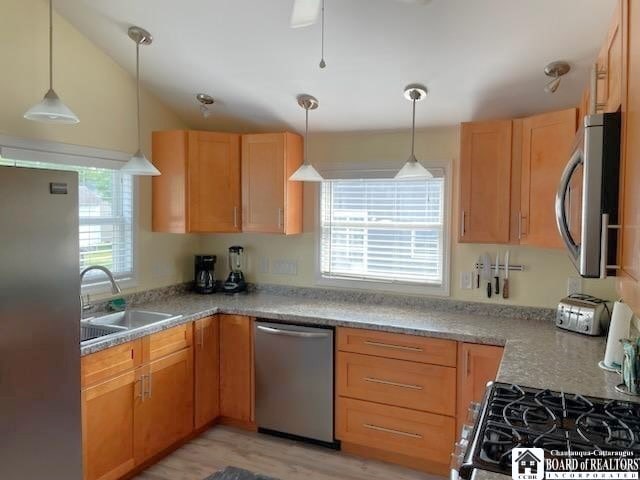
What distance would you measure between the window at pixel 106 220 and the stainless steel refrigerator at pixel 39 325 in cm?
98

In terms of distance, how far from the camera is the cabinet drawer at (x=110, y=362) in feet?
7.73

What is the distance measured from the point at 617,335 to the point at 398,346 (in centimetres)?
117

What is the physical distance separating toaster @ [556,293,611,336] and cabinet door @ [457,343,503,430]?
1.61ft

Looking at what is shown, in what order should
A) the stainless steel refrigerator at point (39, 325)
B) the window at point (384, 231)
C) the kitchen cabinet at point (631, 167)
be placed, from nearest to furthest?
1. the kitchen cabinet at point (631, 167)
2. the stainless steel refrigerator at point (39, 325)
3. the window at point (384, 231)

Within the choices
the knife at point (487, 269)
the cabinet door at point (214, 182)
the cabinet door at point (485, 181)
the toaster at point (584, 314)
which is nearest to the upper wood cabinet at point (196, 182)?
the cabinet door at point (214, 182)

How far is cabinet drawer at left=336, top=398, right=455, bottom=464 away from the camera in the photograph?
9.05ft

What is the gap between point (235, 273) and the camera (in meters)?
3.85

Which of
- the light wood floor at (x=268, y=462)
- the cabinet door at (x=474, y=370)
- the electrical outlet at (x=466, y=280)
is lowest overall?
the light wood floor at (x=268, y=462)

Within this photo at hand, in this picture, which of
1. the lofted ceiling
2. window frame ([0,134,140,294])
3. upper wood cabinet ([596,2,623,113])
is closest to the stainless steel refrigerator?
window frame ([0,134,140,294])

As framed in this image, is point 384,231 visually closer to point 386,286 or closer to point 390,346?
point 386,286

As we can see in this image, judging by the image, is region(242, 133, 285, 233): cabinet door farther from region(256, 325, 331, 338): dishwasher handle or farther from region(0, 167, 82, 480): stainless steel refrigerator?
region(0, 167, 82, 480): stainless steel refrigerator

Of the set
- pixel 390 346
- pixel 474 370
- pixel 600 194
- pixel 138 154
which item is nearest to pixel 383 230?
pixel 390 346

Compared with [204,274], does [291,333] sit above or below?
below

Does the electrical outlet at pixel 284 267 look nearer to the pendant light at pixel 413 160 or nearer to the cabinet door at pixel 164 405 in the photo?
the cabinet door at pixel 164 405
